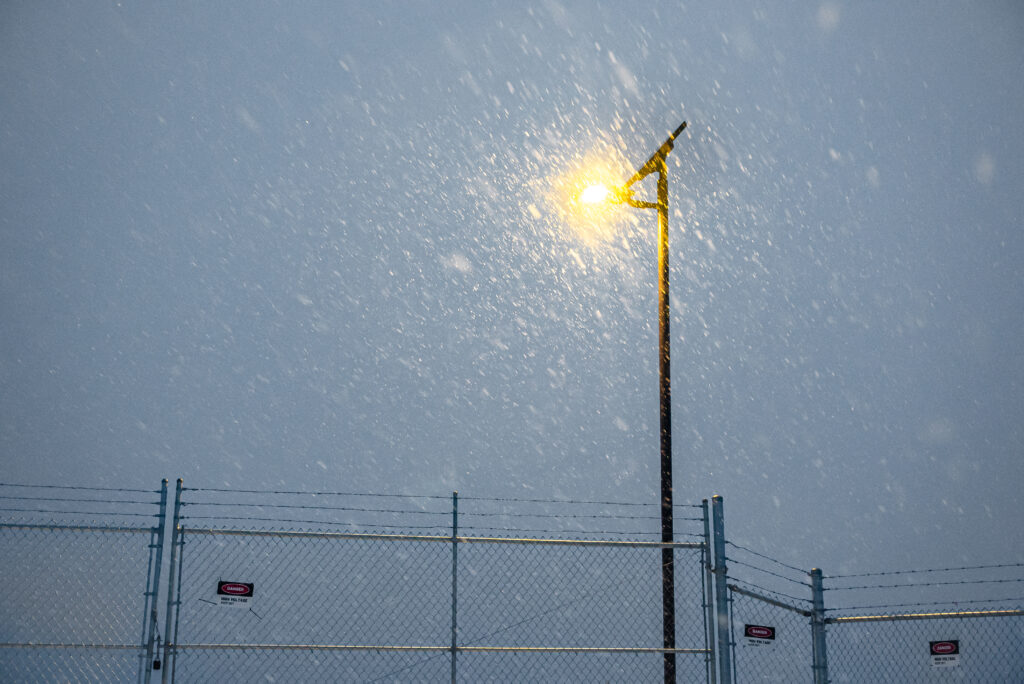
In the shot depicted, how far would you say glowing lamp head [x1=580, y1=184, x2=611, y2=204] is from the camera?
1162cm

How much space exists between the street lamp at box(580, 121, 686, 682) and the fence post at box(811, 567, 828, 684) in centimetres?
135

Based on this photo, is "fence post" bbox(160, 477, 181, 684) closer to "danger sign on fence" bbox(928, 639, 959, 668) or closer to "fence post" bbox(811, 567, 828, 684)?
"fence post" bbox(811, 567, 828, 684)

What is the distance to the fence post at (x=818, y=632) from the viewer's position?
8.73 metres

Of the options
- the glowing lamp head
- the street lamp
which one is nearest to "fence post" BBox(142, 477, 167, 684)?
the street lamp

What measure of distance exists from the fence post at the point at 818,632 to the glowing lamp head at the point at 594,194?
527 centimetres

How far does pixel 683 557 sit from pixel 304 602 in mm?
4183

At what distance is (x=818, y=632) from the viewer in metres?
8.84

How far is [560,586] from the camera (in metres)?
11.0

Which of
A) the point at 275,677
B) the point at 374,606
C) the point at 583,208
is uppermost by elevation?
the point at 583,208

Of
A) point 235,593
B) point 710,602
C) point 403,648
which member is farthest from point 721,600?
point 235,593

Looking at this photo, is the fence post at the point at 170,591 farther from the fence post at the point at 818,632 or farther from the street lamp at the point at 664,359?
the fence post at the point at 818,632

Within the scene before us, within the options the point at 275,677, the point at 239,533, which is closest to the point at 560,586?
the point at 275,677

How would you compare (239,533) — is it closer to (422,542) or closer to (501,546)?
(422,542)

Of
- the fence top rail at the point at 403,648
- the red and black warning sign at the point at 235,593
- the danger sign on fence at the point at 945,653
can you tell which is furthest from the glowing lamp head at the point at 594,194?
the red and black warning sign at the point at 235,593
